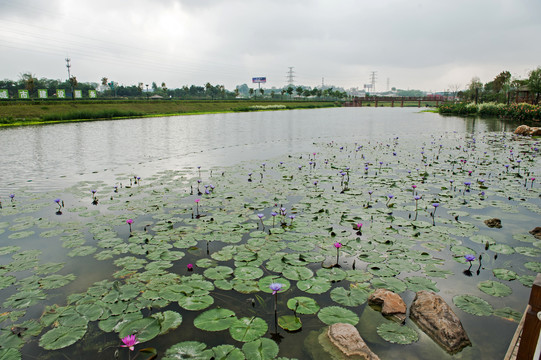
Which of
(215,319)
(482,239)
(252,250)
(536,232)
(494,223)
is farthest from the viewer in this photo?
(494,223)

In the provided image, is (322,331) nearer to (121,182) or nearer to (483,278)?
(483,278)

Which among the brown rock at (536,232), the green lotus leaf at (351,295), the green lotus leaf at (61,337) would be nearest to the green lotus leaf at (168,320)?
the green lotus leaf at (61,337)

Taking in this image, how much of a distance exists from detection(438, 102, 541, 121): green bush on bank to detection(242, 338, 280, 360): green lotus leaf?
35634 mm

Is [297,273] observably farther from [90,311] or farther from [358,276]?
[90,311]

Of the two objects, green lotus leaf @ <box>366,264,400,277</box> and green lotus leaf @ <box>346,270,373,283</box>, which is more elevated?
green lotus leaf @ <box>366,264,400,277</box>

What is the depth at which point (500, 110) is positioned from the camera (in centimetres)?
3594

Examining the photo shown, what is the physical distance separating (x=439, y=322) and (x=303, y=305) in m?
1.49

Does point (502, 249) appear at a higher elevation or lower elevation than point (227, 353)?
higher

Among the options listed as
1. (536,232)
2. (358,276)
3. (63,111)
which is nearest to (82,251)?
(358,276)

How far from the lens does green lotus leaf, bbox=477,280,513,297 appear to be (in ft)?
12.7

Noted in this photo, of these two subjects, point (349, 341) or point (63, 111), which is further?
point (63, 111)

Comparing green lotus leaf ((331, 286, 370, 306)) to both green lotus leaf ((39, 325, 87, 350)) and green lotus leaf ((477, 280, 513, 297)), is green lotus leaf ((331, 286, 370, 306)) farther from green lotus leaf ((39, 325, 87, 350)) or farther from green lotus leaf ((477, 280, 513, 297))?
green lotus leaf ((39, 325, 87, 350))

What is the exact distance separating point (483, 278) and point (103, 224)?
6737 millimetres

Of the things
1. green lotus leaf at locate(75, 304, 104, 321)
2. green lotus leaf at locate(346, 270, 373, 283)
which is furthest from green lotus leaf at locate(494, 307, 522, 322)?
green lotus leaf at locate(75, 304, 104, 321)
